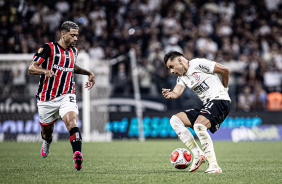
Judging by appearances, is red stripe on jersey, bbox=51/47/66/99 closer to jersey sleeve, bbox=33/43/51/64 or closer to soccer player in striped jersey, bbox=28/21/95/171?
soccer player in striped jersey, bbox=28/21/95/171

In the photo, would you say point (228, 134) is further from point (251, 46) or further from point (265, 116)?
point (251, 46)

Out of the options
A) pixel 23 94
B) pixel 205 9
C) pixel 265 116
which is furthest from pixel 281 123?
pixel 23 94

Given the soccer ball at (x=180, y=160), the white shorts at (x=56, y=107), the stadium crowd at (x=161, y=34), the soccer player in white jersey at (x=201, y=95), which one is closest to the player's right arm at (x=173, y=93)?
the soccer player in white jersey at (x=201, y=95)

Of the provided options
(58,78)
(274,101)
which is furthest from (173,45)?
(58,78)

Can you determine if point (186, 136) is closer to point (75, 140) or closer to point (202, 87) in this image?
point (202, 87)

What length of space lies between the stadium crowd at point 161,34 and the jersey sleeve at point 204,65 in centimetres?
876

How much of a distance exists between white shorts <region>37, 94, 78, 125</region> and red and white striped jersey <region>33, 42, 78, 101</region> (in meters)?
0.08

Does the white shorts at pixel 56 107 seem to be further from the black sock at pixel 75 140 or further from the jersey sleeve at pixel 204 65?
the jersey sleeve at pixel 204 65

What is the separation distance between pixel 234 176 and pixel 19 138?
10630 millimetres

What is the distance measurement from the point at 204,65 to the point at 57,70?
240 centimetres

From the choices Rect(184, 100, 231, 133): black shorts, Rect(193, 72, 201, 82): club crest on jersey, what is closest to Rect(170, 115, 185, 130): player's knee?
Rect(184, 100, 231, 133): black shorts

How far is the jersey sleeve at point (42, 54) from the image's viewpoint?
7.71 m

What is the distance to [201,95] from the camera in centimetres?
755

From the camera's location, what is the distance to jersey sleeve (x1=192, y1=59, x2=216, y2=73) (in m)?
7.21
